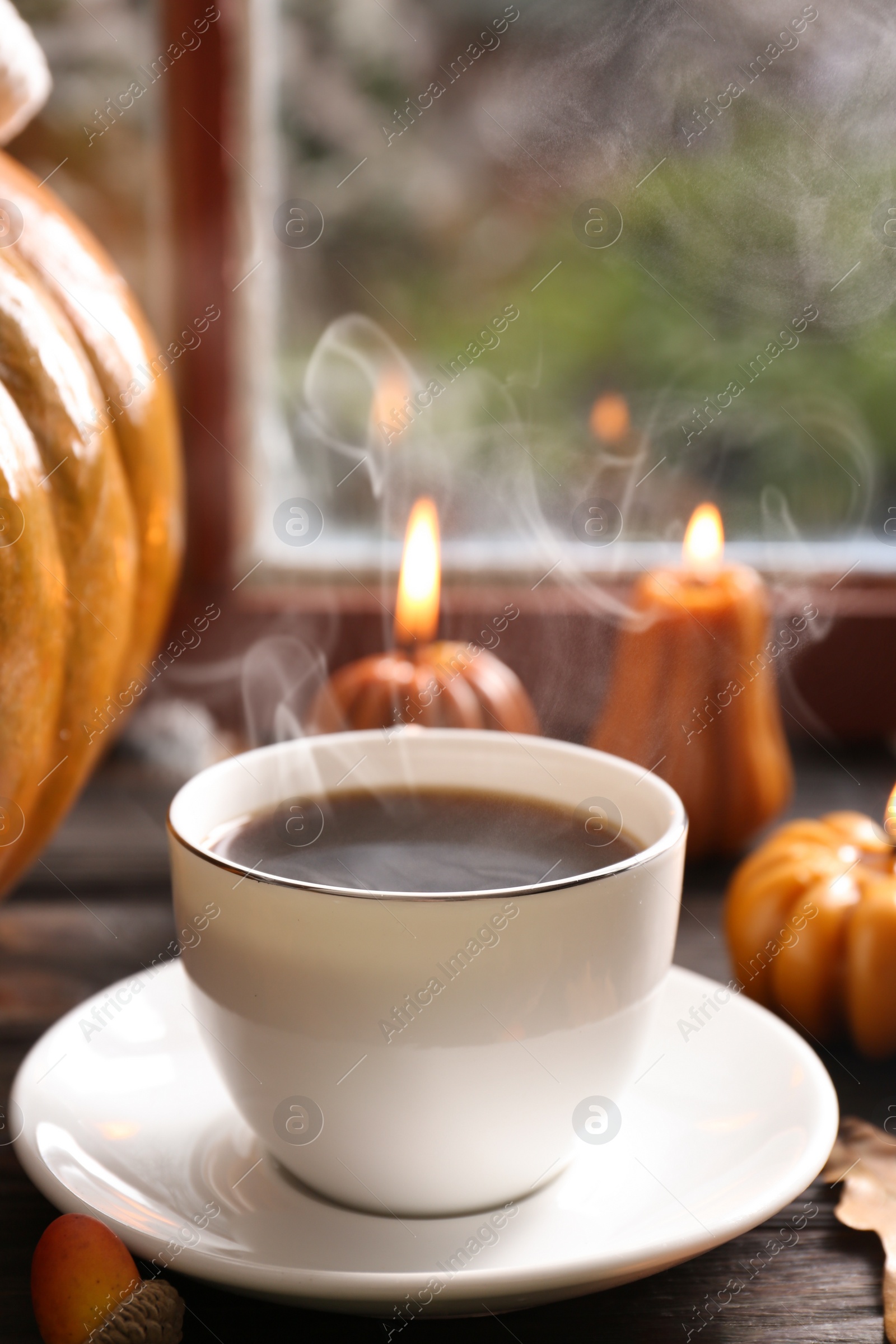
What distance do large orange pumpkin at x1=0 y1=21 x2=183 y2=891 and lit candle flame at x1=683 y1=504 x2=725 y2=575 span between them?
0.41 metres

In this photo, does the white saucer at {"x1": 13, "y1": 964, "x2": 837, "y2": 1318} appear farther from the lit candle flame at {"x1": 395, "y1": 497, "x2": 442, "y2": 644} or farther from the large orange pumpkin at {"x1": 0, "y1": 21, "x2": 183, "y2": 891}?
the lit candle flame at {"x1": 395, "y1": 497, "x2": 442, "y2": 644}

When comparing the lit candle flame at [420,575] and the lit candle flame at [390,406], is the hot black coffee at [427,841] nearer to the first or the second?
the lit candle flame at [420,575]

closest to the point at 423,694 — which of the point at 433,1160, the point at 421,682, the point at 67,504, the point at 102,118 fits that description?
the point at 421,682

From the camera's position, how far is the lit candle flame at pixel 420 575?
0.92m

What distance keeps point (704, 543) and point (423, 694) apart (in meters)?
0.26

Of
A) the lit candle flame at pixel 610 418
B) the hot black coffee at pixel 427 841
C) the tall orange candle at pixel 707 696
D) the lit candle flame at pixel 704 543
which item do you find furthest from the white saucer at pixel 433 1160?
the lit candle flame at pixel 610 418

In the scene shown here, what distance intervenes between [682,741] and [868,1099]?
36cm

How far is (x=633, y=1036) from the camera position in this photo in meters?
0.55

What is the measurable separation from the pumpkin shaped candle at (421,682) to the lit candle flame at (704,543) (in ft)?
0.63

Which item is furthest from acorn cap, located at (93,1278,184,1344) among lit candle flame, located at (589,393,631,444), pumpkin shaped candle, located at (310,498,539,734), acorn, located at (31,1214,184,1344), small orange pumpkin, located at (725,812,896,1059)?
lit candle flame, located at (589,393,631,444)

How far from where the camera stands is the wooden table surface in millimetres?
484

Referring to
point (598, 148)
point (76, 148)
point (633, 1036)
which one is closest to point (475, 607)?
point (598, 148)

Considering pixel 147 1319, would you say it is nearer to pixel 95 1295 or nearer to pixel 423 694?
pixel 95 1295

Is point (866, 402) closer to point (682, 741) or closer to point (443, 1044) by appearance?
point (682, 741)
